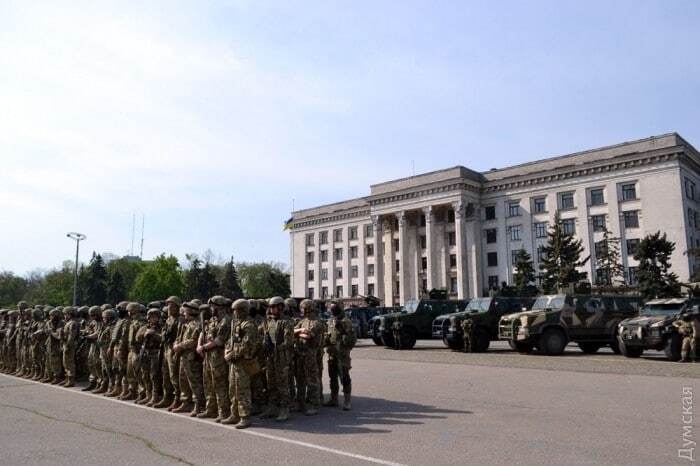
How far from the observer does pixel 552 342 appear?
18328mm

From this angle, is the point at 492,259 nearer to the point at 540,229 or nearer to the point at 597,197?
the point at 540,229

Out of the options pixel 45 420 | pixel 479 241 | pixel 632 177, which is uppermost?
pixel 632 177

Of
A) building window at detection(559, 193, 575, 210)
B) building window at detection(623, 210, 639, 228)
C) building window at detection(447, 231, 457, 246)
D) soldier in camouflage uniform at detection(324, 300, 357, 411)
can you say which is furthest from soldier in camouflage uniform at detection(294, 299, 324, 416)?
building window at detection(447, 231, 457, 246)

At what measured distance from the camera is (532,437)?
6.65 m

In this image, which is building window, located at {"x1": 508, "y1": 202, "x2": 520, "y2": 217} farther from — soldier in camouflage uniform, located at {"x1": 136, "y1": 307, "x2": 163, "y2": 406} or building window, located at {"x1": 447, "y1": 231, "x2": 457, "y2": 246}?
soldier in camouflage uniform, located at {"x1": 136, "y1": 307, "x2": 163, "y2": 406}

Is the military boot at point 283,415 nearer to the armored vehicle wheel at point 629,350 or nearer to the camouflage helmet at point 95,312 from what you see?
the camouflage helmet at point 95,312

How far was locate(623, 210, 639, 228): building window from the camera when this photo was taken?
1964 inches

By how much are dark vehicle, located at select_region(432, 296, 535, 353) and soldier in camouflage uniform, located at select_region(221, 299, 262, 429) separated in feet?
43.9

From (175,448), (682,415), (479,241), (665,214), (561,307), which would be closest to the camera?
(175,448)

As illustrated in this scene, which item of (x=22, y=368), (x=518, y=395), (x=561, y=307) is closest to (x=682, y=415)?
(x=518, y=395)

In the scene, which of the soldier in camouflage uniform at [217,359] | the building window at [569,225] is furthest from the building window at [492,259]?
the soldier in camouflage uniform at [217,359]

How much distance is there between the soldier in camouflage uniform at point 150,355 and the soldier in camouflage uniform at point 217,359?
168cm

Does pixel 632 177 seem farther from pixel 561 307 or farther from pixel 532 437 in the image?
pixel 532 437

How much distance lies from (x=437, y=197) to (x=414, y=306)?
38.7 m
